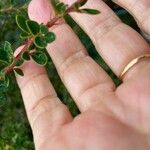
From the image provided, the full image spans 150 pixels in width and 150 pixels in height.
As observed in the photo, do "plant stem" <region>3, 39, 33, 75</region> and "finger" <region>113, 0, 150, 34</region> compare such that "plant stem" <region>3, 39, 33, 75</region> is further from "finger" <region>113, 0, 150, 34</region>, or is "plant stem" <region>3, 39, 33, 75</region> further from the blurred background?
"finger" <region>113, 0, 150, 34</region>

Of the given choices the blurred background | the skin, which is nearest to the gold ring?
the skin

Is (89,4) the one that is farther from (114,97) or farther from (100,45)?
(114,97)

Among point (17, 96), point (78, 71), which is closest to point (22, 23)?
point (78, 71)

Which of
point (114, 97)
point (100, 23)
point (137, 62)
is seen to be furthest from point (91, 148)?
point (100, 23)

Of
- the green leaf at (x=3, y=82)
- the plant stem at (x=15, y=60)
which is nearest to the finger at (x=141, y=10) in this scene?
the plant stem at (x=15, y=60)

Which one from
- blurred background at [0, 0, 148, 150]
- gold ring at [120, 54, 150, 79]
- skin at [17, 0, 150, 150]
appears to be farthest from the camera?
blurred background at [0, 0, 148, 150]

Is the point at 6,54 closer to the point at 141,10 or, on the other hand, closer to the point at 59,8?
the point at 59,8

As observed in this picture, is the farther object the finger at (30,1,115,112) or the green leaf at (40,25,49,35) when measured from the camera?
the finger at (30,1,115,112)
